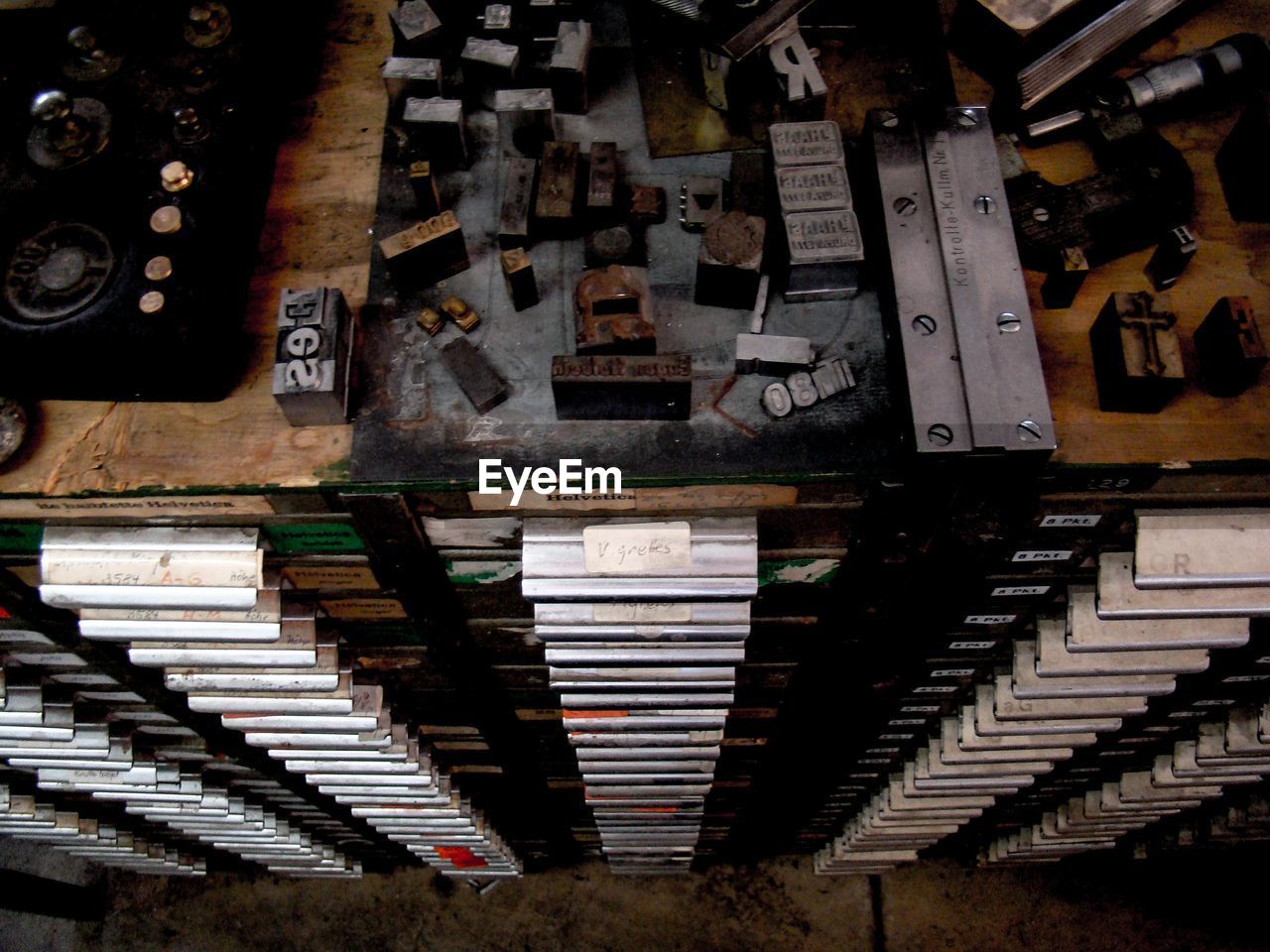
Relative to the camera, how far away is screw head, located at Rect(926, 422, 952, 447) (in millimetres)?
2156

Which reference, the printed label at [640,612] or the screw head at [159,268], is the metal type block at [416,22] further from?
the printed label at [640,612]

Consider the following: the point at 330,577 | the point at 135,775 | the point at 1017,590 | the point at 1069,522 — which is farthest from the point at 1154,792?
the point at 135,775

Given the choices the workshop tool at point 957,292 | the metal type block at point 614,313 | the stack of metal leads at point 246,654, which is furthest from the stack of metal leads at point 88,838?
the workshop tool at point 957,292

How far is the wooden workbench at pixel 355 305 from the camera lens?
2.31 metres

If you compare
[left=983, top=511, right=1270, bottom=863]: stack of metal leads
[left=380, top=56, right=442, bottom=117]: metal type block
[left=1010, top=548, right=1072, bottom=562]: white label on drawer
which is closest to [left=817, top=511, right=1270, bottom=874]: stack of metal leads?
[left=983, top=511, right=1270, bottom=863]: stack of metal leads

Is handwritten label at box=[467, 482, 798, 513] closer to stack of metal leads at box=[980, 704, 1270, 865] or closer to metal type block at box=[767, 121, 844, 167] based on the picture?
metal type block at box=[767, 121, 844, 167]

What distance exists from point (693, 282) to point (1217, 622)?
1.84 meters

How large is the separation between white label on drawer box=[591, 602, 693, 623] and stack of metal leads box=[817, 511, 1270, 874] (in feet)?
3.98

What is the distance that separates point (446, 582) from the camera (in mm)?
2789

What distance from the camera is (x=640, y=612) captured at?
265 centimetres

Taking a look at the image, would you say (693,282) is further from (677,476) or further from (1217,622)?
(1217,622)

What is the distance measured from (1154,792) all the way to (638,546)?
3341 millimetres

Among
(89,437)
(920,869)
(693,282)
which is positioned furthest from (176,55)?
(920,869)

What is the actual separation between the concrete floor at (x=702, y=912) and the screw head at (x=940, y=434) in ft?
14.7
